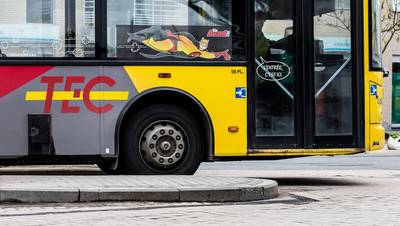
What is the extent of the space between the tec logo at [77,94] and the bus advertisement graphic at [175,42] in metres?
0.51

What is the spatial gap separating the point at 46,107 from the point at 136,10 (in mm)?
1809

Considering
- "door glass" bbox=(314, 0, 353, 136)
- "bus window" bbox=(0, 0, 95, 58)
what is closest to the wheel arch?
"bus window" bbox=(0, 0, 95, 58)

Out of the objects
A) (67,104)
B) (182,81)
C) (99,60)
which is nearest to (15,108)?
(67,104)

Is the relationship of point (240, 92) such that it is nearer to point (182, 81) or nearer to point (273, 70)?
point (273, 70)

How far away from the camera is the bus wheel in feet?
32.3

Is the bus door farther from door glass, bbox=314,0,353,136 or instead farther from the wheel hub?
the wheel hub

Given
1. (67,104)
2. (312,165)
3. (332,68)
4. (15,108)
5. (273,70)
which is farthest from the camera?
(312,165)

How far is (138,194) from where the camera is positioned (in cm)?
818

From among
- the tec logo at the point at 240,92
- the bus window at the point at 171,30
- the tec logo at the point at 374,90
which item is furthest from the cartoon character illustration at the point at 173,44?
the tec logo at the point at 374,90

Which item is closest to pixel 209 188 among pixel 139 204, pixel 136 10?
pixel 139 204

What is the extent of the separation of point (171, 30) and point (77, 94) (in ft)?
5.15

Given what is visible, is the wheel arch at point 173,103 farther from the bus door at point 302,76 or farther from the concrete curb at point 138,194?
the concrete curb at point 138,194

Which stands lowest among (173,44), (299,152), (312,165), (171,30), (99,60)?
(312,165)

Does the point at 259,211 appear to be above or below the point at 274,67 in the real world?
Answer: below
